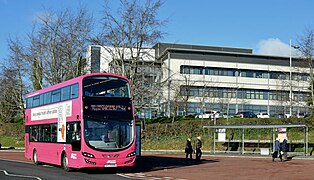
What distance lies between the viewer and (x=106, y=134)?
20.7 metres

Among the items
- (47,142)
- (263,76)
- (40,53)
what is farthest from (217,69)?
(47,142)

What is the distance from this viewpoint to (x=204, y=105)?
74.5 meters

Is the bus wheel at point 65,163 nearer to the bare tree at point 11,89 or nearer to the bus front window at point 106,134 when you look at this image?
the bus front window at point 106,134

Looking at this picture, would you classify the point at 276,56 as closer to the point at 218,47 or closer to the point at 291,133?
the point at 218,47

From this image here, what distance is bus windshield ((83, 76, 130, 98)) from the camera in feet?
69.3

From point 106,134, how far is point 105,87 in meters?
2.17

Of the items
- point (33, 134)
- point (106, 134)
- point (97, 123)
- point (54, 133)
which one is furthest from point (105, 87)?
point (33, 134)

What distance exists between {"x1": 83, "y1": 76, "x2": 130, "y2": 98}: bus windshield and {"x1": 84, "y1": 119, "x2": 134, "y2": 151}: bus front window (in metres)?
1.22

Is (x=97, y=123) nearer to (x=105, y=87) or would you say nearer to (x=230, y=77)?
(x=105, y=87)

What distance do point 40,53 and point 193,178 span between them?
107 feet

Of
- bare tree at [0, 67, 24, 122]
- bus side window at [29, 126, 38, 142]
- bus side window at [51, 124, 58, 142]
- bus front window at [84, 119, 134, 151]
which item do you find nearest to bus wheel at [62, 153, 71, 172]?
bus side window at [51, 124, 58, 142]

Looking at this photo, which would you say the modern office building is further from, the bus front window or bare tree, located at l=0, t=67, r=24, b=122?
the bus front window

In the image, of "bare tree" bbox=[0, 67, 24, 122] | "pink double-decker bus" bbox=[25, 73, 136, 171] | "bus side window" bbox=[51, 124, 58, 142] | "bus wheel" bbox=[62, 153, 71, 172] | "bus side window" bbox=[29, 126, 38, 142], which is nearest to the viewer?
"pink double-decker bus" bbox=[25, 73, 136, 171]

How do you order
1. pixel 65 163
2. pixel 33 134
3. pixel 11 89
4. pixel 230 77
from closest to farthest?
pixel 65 163 < pixel 33 134 < pixel 11 89 < pixel 230 77
